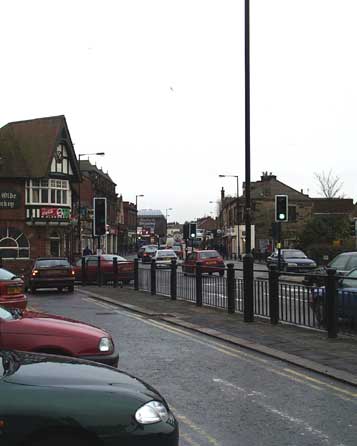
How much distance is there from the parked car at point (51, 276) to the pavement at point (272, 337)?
6.89 meters

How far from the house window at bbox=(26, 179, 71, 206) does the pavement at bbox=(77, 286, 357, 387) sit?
33001 mm

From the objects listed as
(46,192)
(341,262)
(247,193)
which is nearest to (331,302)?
(247,193)

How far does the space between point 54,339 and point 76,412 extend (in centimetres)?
292

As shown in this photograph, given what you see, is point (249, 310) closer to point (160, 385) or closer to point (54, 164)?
point (160, 385)

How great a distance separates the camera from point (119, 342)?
10.8 metres

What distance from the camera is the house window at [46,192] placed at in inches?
1919

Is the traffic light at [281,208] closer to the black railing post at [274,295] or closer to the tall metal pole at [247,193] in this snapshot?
the tall metal pole at [247,193]

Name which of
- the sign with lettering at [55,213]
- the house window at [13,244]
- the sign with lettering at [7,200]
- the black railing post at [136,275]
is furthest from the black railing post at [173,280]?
the sign with lettering at [7,200]

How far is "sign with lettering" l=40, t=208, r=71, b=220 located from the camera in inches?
1907

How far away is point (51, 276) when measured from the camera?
23.8m

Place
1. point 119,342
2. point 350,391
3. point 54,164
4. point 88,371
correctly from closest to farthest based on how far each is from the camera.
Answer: point 88,371 < point 350,391 < point 119,342 < point 54,164

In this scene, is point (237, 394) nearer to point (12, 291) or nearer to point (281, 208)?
point (12, 291)

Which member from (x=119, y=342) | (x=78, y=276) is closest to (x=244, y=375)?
(x=119, y=342)

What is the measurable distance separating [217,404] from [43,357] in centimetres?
273
